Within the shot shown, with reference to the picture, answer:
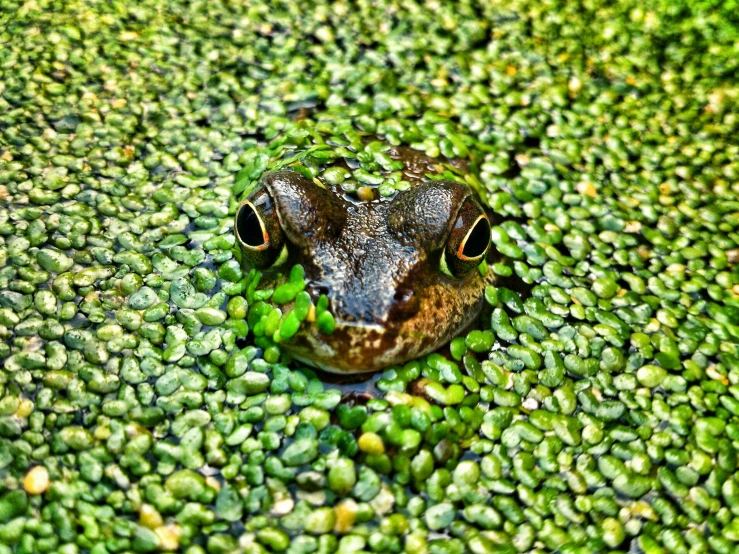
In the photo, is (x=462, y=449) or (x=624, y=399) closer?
(x=462, y=449)

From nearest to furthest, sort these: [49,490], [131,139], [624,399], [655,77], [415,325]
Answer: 1. [49,490]
2. [415,325]
3. [624,399]
4. [131,139]
5. [655,77]

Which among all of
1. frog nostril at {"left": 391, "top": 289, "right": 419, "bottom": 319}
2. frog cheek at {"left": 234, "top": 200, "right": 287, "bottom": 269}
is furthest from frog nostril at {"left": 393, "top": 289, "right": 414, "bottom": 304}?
frog cheek at {"left": 234, "top": 200, "right": 287, "bottom": 269}

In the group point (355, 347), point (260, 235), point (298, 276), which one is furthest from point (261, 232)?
point (355, 347)

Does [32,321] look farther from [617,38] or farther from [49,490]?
[617,38]

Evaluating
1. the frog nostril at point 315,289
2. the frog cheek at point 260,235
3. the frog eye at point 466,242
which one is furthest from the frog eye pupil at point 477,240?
the frog cheek at point 260,235

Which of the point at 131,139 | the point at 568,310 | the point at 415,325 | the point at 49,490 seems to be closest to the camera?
the point at 49,490

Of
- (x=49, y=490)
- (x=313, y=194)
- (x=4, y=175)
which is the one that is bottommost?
(x=49, y=490)

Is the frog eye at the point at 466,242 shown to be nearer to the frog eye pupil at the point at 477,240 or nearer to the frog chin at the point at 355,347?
the frog eye pupil at the point at 477,240

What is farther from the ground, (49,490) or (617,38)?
(617,38)

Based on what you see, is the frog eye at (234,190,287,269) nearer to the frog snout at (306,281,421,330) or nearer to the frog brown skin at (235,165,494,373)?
the frog brown skin at (235,165,494,373)

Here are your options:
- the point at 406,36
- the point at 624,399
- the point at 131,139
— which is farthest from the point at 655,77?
the point at 131,139
